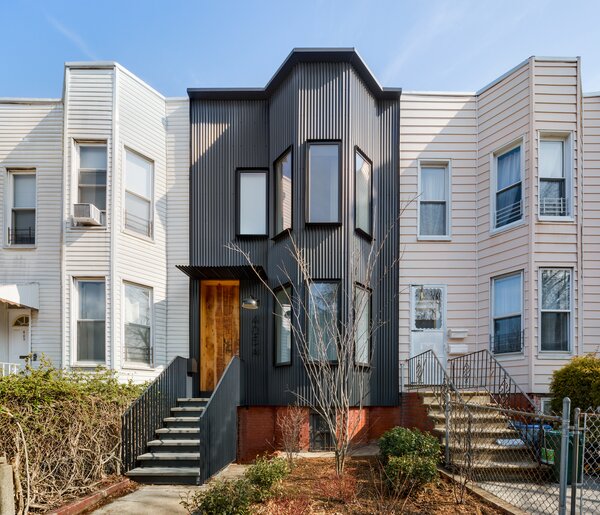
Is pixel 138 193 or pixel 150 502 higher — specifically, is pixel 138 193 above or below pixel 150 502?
above

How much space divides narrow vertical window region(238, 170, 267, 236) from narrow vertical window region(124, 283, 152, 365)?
2686 mm

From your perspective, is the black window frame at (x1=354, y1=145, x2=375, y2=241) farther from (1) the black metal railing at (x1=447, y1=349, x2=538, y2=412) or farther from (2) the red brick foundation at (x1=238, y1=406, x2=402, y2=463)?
(2) the red brick foundation at (x1=238, y1=406, x2=402, y2=463)

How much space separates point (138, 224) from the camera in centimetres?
1116

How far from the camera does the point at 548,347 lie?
9.85 metres

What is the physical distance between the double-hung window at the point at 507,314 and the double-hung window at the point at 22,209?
415 inches

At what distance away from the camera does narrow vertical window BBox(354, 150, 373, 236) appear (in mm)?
10492

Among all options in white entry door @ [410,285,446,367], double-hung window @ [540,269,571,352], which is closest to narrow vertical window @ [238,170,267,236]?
white entry door @ [410,285,446,367]

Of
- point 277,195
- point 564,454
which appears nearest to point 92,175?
point 277,195

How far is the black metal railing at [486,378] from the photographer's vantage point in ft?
31.3

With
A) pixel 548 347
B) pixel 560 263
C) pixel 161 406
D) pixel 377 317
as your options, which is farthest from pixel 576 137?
pixel 161 406

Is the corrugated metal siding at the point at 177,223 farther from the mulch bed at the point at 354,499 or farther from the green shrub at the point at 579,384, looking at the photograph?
the green shrub at the point at 579,384

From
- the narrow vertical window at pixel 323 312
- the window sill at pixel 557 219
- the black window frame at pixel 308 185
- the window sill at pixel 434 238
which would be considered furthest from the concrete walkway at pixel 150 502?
the window sill at pixel 557 219

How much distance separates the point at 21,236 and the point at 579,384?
38.5 feet

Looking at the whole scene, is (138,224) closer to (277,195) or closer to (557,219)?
(277,195)
